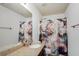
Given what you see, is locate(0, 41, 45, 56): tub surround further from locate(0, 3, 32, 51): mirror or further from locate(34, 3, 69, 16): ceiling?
locate(34, 3, 69, 16): ceiling

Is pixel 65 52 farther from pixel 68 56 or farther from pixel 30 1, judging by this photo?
pixel 30 1

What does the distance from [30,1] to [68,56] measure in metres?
0.83

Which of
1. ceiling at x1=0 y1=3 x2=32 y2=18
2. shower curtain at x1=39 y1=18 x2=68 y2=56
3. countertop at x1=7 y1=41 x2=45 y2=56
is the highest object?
ceiling at x1=0 y1=3 x2=32 y2=18

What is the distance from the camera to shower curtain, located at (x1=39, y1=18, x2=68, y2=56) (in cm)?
150

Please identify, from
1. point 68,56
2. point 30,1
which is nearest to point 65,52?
point 68,56

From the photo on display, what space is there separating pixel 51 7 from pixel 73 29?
0.39 meters

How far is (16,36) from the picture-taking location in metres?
1.49

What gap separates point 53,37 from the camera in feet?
5.03

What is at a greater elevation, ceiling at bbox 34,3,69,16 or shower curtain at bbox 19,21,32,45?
ceiling at bbox 34,3,69,16

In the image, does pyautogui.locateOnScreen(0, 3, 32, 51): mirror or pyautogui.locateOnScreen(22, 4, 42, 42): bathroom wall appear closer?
pyautogui.locateOnScreen(0, 3, 32, 51): mirror

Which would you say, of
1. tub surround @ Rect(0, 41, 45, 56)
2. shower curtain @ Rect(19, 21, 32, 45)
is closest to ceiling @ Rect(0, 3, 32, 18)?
shower curtain @ Rect(19, 21, 32, 45)

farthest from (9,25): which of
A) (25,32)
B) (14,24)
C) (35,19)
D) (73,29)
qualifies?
(73,29)

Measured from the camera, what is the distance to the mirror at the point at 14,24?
1.39 m

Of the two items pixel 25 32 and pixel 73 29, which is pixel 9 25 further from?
pixel 73 29
